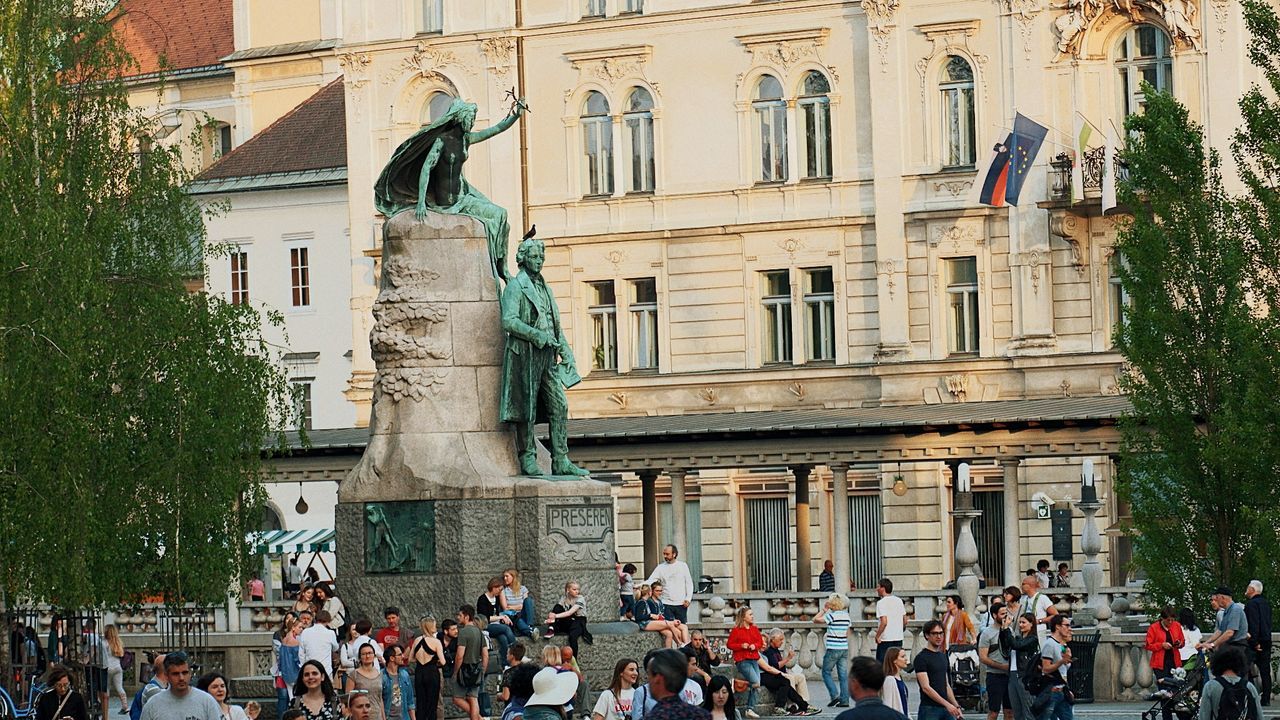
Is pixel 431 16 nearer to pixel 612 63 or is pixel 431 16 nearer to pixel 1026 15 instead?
pixel 612 63

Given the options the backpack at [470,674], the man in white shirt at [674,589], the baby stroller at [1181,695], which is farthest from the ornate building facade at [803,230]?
the backpack at [470,674]

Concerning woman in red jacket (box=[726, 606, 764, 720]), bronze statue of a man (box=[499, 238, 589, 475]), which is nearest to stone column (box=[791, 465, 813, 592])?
woman in red jacket (box=[726, 606, 764, 720])

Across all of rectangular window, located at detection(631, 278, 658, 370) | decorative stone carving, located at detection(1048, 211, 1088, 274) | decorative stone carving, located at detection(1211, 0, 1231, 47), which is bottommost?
rectangular window, located at detection(631, 278, 658, 370)

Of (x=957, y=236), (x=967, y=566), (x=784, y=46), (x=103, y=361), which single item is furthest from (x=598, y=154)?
(x=103, y=361)

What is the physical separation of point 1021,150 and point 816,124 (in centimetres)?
475

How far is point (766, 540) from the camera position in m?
57.3

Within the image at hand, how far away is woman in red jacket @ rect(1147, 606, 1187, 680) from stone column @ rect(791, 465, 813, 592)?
891 inches

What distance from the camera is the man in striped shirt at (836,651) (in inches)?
1293

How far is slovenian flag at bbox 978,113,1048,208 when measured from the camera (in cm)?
5309

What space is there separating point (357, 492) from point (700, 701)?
6.07m

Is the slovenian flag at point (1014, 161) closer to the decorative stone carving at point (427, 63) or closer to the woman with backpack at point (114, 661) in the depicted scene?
the decorative stone carving at point (427, 63)

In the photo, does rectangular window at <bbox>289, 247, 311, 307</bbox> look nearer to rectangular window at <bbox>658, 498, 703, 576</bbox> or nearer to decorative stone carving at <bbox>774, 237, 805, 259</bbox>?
rectangular window at <bbox>658, 498, 703, 576</bbox>

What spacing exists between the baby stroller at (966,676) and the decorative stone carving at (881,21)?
85.8 feet

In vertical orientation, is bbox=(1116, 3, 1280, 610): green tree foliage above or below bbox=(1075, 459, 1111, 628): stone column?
above
